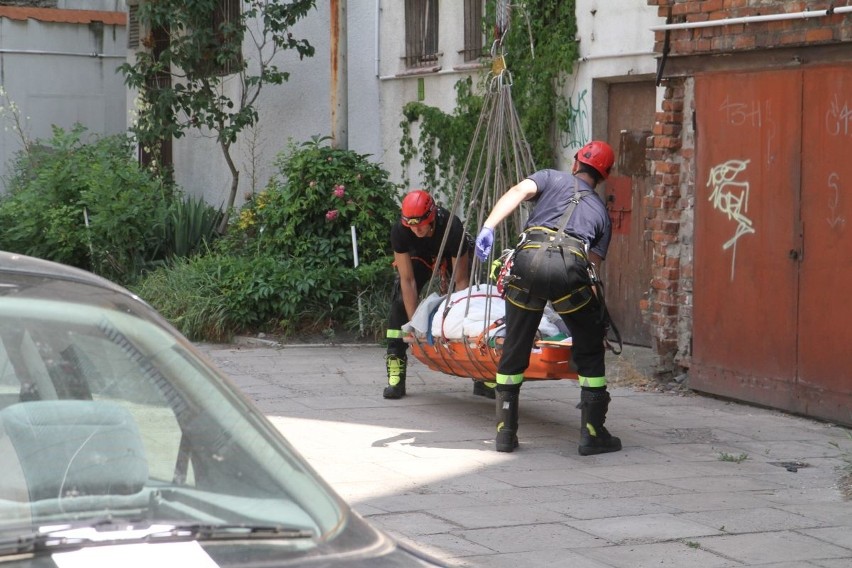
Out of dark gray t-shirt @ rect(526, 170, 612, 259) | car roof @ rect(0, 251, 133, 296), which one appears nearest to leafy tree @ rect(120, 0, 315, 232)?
dark gray t-shirt @ rect(526, 170, 612, 259)

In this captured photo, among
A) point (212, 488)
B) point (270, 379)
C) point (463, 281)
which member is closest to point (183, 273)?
point (270, 379)

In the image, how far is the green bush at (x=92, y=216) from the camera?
1468 centimetres

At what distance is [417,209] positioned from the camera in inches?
349

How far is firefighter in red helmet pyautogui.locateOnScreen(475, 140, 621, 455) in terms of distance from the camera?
708cm

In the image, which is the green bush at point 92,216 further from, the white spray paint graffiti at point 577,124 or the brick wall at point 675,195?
the brick wall at point 675,195

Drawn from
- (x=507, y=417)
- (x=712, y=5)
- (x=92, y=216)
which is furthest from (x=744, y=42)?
(x=92, y=216)

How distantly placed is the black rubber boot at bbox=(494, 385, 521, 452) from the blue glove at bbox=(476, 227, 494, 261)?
0.81 m

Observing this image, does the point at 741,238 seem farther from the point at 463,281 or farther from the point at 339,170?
the point at 339,170

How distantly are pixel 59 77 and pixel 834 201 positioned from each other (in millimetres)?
→ 16270

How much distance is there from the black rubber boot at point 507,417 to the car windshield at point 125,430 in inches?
182

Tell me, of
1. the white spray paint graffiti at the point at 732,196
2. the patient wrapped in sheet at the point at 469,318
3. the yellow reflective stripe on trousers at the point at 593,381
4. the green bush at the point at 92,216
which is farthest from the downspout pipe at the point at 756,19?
the green bush at the point at 92,216

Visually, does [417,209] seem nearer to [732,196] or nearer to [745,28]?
[732,196]

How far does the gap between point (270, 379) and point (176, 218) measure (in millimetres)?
5320

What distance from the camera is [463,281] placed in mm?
9211
